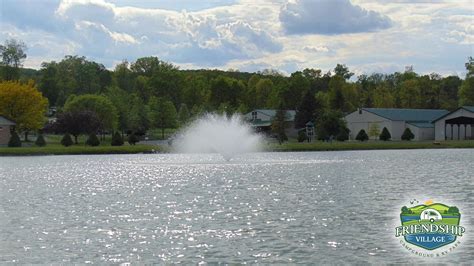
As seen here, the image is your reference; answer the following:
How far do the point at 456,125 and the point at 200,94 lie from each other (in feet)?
228

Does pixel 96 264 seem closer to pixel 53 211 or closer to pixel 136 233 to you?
pixel 136 233

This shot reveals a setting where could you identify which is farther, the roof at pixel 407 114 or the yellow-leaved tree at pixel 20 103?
the roof at pixel 407 114

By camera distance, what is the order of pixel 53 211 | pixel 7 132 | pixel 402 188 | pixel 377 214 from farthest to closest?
1. pixel 7 132
2. pixel 402 188
3. pixel 53 211
4. pixel 377 214

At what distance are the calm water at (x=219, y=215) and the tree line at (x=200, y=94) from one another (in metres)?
74.6

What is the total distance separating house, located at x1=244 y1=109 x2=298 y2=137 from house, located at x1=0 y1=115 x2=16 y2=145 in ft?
164

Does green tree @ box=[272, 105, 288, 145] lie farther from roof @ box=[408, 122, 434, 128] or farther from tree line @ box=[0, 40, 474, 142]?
roof @ box=[408, 122, 434, 128]

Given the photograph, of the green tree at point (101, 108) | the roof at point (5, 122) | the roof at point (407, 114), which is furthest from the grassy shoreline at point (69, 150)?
the roof at point (407, 114)

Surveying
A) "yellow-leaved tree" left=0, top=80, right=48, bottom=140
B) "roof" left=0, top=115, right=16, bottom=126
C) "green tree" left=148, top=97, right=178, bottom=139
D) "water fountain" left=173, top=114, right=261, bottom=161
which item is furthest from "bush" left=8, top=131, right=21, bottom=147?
"green tree" left=148, top=97, right=178, bottom=139

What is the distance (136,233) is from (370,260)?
27.4 feet

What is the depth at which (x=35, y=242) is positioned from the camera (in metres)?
22.0

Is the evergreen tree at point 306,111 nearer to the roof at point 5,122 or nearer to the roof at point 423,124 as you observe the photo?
the roof at point 423,124

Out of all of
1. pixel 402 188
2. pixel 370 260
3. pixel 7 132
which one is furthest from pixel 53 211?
pixel 7 132

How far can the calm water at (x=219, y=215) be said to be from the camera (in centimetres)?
1994

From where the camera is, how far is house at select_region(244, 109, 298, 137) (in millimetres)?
138625
